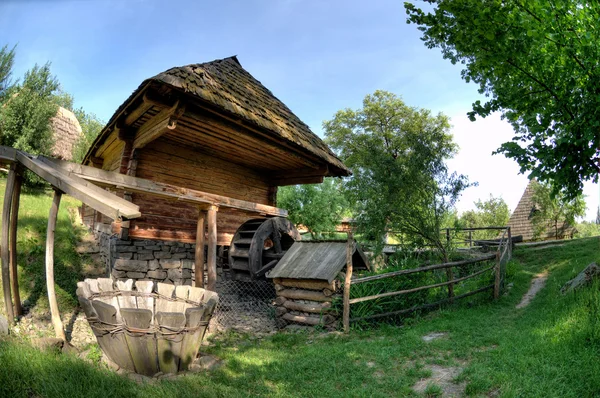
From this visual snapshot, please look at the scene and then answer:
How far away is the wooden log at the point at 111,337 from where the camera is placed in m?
4.00

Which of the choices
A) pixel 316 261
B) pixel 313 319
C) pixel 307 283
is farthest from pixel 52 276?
pixel 316 261

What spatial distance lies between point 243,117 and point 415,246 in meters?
5.31

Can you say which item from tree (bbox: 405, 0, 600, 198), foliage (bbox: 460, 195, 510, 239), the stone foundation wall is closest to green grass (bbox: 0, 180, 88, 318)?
the stone foundation wall

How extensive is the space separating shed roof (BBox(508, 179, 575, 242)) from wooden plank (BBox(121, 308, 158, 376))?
2313 cm

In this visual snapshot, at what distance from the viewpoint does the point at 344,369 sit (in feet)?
14.7

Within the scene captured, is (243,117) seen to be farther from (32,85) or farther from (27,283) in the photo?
(32,85)

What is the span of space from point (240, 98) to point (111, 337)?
5504mm

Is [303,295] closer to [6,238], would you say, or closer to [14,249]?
[14,249]

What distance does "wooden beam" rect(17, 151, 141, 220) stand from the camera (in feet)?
14.1

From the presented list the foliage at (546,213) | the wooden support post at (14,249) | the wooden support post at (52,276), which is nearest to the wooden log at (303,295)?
the wooden support post at (52,276)

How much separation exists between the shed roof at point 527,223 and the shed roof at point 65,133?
26.0 metres

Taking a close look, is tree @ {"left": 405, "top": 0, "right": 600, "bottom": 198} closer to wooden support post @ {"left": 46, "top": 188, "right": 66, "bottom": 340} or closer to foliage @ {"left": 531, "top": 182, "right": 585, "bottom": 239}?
wooden support post @ {"left": 46, "top": 188, "right": 66, "bottom": 340}

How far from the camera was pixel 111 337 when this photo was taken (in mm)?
4043

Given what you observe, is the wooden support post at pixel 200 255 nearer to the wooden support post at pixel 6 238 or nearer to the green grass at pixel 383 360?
the green grass at pixel 383 360
